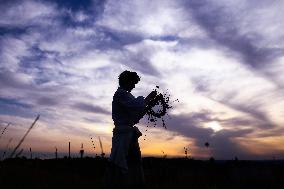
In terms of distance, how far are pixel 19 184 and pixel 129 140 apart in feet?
17.9

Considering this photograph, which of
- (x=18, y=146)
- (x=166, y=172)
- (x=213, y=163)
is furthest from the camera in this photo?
(x=213, y=163)

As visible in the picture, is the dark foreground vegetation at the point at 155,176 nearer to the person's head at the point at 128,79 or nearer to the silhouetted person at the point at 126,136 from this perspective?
the silhouetted person at the point at 126,136

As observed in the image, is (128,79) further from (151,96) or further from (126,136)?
(126,136)

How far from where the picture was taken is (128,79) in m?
6.13

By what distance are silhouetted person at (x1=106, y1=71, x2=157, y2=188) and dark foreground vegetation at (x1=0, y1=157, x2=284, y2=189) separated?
2.91 metres

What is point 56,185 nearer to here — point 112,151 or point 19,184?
point 19,184

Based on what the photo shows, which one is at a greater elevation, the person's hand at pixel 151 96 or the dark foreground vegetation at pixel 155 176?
the person's hand at pixel 151 96

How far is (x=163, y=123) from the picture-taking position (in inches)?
Result: 239

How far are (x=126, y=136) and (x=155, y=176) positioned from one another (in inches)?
392

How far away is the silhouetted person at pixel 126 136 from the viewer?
5688 millimetres

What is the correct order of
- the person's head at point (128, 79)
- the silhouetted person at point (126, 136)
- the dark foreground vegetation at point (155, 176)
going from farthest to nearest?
1. the dark foreground vegetation at point (155, 176)
2. the person's head at point (128, 79)
3. the silhouetted person at point (126, 136)

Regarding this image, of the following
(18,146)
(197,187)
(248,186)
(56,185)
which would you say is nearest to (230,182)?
(248,186)

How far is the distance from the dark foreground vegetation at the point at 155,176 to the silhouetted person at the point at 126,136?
291 cm

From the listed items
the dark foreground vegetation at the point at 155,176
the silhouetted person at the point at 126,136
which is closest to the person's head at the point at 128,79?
the silhouetted person at the point at 126,136
